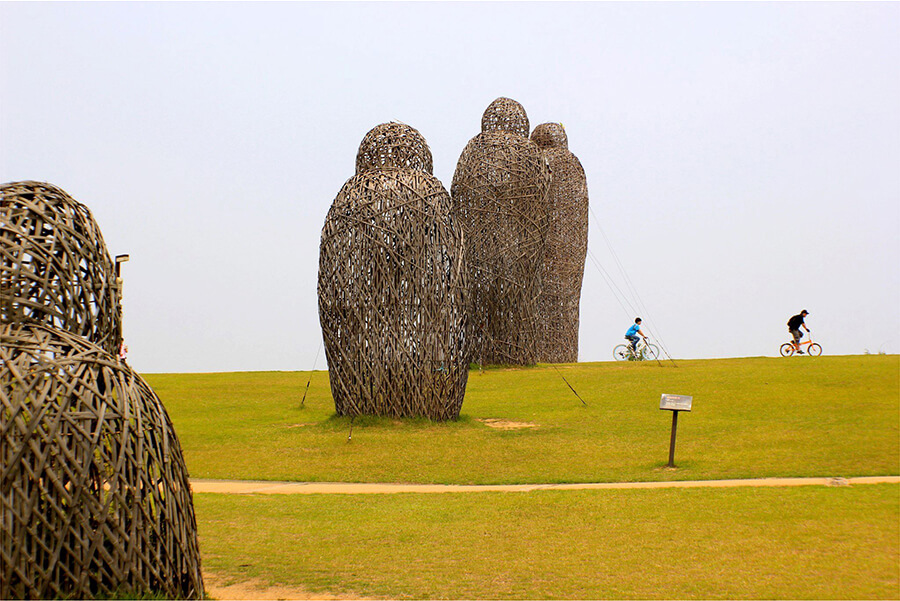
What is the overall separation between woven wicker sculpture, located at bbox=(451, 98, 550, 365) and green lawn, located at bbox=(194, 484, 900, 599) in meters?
13.7

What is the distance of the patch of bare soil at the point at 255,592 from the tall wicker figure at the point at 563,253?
78.8 ft

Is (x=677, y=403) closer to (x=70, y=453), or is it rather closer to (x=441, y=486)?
(x=441, y=486)

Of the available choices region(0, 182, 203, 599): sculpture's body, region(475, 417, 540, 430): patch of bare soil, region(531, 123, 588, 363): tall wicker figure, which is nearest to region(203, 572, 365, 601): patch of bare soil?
region(0, 182, 203, 599): sculpture's body

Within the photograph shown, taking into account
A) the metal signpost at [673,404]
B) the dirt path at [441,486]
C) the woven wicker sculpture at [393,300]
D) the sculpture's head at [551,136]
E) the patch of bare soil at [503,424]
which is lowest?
the dirt path at [441,486]

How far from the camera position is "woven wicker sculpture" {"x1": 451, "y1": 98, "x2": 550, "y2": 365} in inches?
934

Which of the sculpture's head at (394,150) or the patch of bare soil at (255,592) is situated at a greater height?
the sculpture's head at (394,150)

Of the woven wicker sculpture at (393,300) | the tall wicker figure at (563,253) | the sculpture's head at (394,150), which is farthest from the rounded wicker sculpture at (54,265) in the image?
the tall wicker figure at (563,253)

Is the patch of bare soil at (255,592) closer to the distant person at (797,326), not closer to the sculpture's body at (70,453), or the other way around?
the sculpture's body at (70,453)

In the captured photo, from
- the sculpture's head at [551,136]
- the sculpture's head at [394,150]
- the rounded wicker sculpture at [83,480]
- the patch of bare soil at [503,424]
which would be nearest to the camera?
the rounded wicker sculpture at [83,480]

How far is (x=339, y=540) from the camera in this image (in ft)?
27.8

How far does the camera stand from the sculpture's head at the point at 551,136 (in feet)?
107

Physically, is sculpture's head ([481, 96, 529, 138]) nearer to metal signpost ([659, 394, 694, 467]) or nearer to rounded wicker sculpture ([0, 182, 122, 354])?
metal signpost ([659, 394, 694, 467])

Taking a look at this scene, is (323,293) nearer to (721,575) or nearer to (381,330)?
(381,330)

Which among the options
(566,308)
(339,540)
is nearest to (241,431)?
(339,540)
